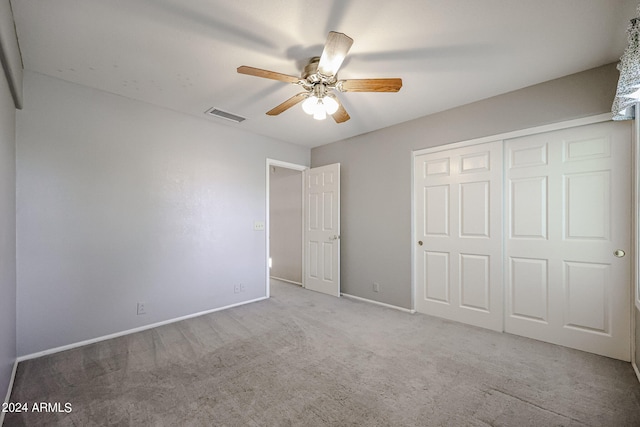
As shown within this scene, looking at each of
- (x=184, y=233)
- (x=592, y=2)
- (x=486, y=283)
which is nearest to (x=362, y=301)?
(x=486, y=283)

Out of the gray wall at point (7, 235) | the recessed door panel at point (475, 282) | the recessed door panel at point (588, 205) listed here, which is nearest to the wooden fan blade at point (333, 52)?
the gray wall at point (7, 235)

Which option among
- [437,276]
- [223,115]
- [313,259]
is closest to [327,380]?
[437,276]

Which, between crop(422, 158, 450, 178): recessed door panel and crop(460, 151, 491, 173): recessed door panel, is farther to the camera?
crop(422, 158, 450, 178): recessed door panel

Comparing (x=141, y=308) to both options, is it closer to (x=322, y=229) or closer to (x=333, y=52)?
(x=322, y=229)

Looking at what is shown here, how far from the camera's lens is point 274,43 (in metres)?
2.00

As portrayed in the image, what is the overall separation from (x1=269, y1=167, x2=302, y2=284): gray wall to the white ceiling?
2.43 metres

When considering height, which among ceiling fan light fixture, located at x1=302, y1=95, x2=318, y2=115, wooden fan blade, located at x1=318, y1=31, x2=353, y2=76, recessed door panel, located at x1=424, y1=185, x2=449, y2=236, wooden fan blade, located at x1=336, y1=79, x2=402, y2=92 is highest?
wooden fan blade, located at x1=318, y1=31, x2=353, y2=76

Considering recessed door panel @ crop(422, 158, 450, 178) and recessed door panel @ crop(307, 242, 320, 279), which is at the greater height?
recessed door panel @ crop(422, 158, 450, 178)

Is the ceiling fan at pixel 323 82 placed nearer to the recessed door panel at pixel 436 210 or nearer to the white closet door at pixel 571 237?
the recessed door panel at pixel 436 210

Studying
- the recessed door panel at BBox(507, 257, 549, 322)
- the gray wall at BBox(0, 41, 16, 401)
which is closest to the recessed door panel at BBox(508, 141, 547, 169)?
the recessed door panel at BBox(507, 257, 549, 322)

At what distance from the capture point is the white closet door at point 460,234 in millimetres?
2930

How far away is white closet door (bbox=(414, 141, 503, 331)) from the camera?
9.61 ft

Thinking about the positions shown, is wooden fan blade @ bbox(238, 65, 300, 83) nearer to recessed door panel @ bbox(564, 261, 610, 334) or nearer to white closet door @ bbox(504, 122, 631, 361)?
white closet door @ bbox(504, 122, 631, 361)

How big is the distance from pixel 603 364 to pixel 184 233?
4.27m
